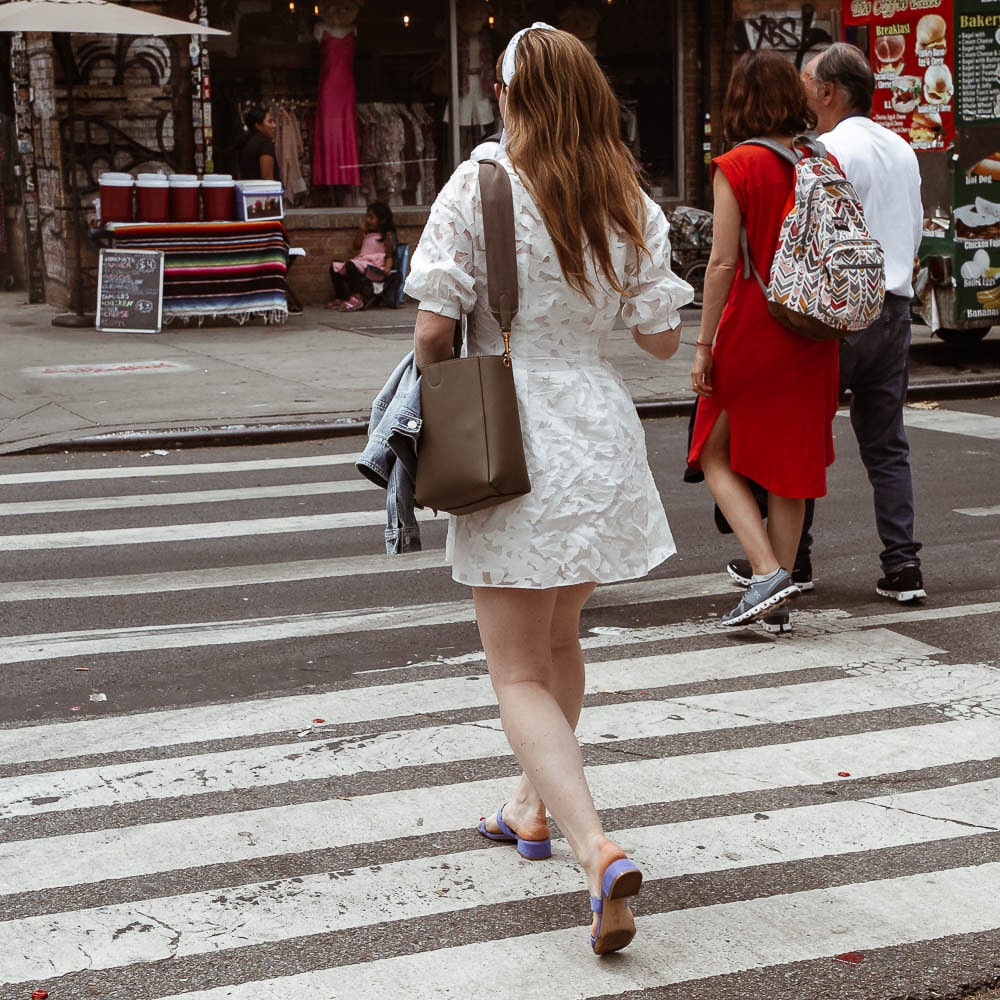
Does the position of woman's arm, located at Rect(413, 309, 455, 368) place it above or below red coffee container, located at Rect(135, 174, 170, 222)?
below

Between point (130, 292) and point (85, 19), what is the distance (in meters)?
2.61

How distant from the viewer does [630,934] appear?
10.9ft

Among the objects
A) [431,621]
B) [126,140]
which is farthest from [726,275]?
[126,140]

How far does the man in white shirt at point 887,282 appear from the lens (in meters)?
6.27

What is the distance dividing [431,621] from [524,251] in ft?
9.85

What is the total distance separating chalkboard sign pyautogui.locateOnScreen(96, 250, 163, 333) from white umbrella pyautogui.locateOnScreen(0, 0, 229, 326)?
87cm

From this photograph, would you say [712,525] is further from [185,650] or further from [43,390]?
[43,390]

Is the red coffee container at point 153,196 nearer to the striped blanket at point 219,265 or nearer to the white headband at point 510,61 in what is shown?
the striped blanket at point 219,265

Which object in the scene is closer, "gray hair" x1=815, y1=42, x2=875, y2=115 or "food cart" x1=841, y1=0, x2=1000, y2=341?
"gray hair" x1=815, y1=42, x2=875, y2=115

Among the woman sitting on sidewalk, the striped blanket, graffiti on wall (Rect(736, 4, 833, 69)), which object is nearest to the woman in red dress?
the striped blanket

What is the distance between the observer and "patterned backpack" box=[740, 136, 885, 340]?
18.2 feet

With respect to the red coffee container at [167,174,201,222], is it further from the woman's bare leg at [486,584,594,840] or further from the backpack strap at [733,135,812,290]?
the woman's bare leg at [486,584,594,840]

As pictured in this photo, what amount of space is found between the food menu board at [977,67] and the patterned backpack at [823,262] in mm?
7655

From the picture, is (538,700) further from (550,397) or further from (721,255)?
(721,255)
